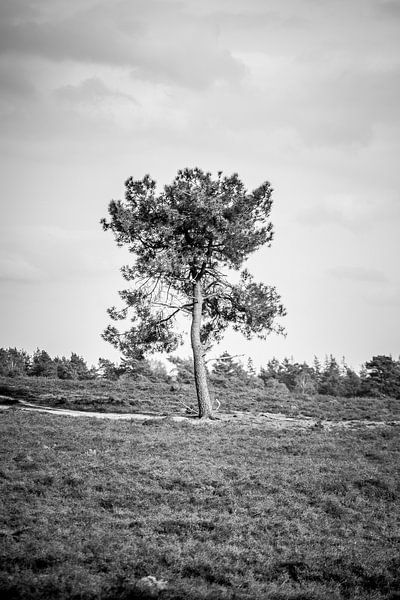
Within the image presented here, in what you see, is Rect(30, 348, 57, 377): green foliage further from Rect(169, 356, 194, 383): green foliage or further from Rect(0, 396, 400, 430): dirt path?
Rect(0, 396, 400, 430): dirt path

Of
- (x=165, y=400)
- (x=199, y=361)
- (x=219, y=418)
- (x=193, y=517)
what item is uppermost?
(x=199, y=361)

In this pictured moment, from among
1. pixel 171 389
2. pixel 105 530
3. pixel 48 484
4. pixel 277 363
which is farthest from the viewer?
pixel 277 363

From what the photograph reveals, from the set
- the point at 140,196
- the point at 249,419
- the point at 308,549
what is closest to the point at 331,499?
the point at 308,549

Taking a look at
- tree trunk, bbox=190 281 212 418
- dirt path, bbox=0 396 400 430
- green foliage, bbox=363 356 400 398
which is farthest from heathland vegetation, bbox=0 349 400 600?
green foliage, bbox=363 356 400 398

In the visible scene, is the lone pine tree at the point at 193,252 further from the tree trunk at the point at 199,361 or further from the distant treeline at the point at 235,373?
the distant treeline at the point at 235,373

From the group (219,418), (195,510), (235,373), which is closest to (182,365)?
(235,373)

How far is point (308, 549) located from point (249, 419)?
46.3 ft

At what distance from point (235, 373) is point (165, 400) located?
55.7 meters

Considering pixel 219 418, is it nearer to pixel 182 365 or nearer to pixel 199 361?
pixel 199 361

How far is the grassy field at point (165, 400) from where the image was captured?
25234mm

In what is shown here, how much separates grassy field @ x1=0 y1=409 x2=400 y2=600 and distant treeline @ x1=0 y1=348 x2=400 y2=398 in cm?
2779

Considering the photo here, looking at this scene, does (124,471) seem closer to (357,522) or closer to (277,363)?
(357,522)

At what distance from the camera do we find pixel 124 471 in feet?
37.7

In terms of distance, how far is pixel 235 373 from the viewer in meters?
83.1
